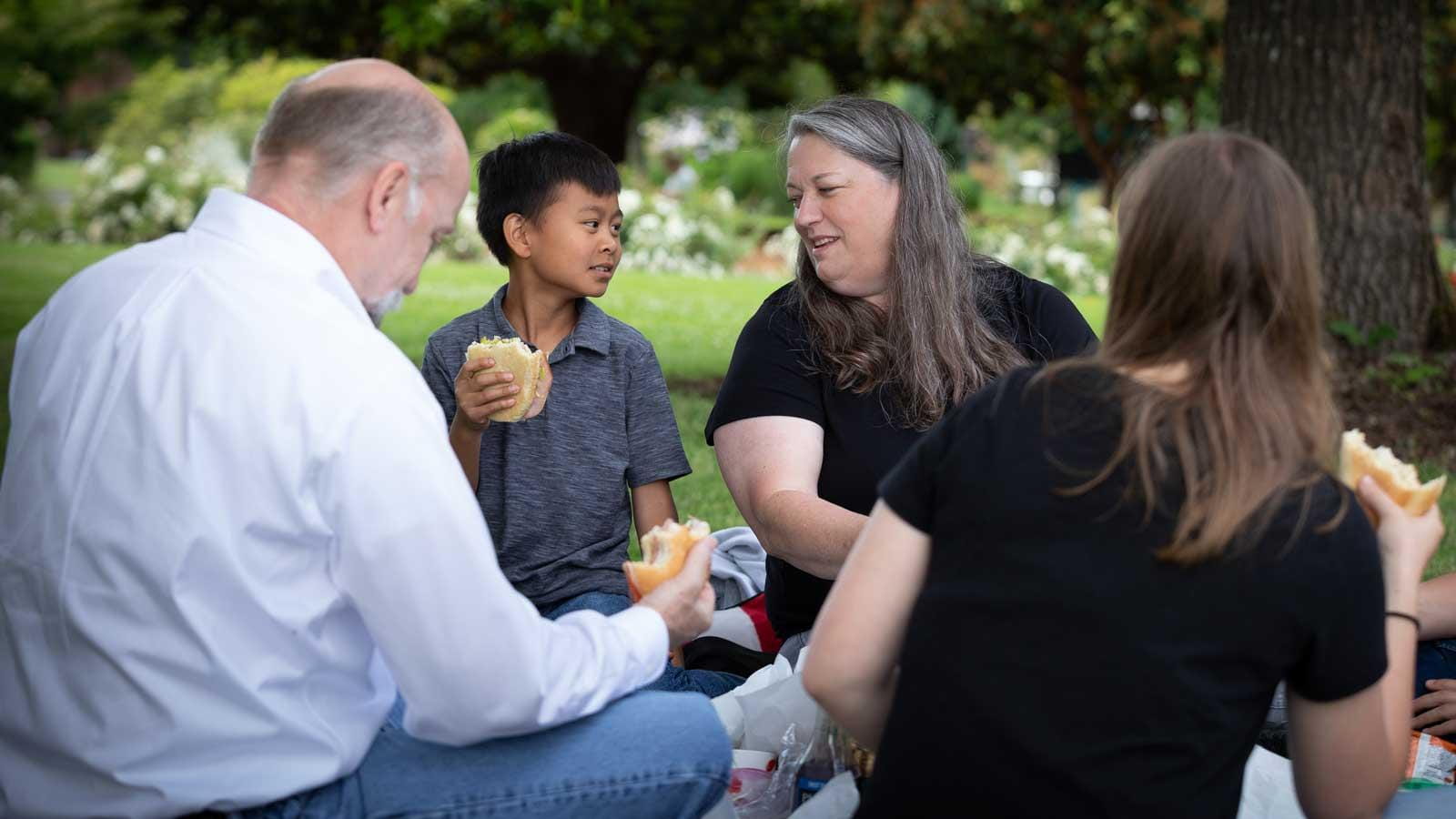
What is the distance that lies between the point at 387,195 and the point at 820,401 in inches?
61.0

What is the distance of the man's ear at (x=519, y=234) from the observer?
3.79 m

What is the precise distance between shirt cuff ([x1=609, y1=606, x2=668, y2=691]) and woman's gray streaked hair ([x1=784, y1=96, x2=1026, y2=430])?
1.30 m

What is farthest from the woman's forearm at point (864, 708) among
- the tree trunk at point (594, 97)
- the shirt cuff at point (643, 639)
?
the tree trunk at point (594, 97)

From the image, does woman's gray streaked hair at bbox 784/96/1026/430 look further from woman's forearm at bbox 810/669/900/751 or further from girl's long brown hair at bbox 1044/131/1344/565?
girl's long brown hair at bbox 1044/131/1344/565

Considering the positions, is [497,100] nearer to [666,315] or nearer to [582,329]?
[666,315]

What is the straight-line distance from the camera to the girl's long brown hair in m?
1.86

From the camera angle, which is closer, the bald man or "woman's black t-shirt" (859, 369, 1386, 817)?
"woman's black t-shirt" (859, 369, 1386, 817)

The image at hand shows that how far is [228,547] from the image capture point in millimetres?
2045

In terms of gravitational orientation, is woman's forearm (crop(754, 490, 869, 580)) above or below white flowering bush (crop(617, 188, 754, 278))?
above

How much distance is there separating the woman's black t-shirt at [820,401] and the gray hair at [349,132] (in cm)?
146

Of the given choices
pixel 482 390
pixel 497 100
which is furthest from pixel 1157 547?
pixel 497 100

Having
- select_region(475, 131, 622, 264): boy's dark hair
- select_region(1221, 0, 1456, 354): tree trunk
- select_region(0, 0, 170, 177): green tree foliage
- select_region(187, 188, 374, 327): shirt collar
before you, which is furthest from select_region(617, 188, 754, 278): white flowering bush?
select_region(187, 188, 374, 327): shirt collar

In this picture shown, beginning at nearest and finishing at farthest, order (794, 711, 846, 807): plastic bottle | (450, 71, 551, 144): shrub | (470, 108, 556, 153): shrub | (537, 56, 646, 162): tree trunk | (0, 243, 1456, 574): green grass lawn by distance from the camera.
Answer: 1. (794, 711, 846, 807): plastic bottle
2. (0, 243, 1456, 574): green grass lawn
3. (537, 56, 646, 162): tree trunk
4. (470, 108, 556, 153): shrub
5. (450, 71, 551, 144): shrub

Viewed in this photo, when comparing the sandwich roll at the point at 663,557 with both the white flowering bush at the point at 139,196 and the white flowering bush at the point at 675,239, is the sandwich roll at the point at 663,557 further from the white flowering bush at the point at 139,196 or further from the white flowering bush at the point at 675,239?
the white flowering bush at the point at 139,196
